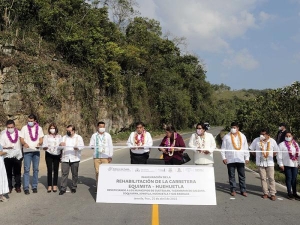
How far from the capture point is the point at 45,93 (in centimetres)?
2206

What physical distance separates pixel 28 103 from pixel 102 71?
10655mm

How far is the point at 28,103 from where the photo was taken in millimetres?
20500

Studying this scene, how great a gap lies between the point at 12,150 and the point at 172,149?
392cm

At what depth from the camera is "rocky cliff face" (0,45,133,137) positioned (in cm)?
1969

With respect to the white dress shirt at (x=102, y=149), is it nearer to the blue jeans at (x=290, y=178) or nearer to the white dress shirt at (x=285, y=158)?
the white dress shirt at (x=285, y=158)

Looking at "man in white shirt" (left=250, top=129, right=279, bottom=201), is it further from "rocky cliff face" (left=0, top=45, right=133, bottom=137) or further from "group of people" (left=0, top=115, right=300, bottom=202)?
"rocky cliff face" (left=0, top=45, right=133, bottom=137)

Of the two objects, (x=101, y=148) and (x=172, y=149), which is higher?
(x=101, y=148)

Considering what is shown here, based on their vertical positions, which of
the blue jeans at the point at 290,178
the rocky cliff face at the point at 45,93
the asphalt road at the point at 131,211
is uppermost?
the rocky cliff face at the point at 45,93

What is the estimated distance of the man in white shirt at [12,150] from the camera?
8.60 m

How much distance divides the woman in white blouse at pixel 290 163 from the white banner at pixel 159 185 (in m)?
2.40

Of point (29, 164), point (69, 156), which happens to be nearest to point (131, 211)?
point (69, 156)

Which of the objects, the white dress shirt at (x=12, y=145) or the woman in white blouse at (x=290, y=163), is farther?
the white dress shirt at (x=12, y=145)

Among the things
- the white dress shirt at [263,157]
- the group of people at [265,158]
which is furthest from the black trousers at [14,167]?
the white dress shirt at [263,157]

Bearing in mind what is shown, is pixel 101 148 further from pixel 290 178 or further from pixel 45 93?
pixel 45 93
